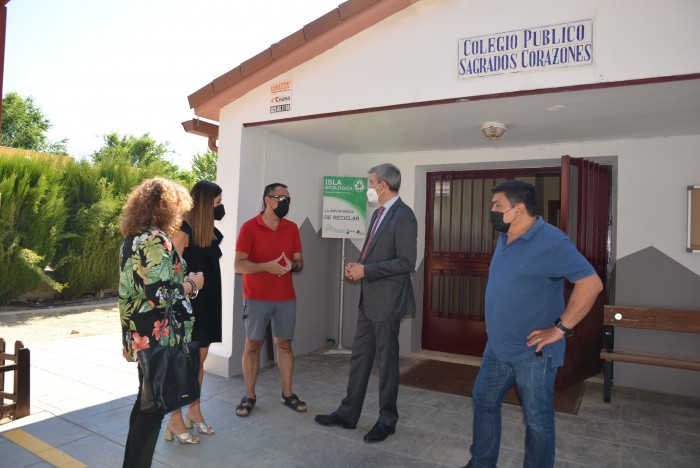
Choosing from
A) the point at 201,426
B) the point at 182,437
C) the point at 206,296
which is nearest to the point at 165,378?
the point at 206,296

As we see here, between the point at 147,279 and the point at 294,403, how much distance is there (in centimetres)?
240

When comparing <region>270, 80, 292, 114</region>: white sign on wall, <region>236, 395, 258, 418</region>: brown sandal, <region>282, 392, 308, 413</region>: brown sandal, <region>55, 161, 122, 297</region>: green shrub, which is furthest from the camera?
<region>55, 161, 122, 297</region>: green shrub

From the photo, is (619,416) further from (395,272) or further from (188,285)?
(188,285)

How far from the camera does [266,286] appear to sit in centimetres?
427

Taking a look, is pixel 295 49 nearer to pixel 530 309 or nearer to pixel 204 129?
pixel 204 129

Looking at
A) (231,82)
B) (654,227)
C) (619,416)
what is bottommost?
(619,416)

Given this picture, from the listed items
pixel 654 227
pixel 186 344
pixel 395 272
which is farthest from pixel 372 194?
pixel 654 227

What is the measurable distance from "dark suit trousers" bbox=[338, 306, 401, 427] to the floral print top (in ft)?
5.74

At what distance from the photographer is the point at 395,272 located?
3680mm

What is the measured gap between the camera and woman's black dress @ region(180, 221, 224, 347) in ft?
11.8

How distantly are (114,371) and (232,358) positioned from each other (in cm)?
130

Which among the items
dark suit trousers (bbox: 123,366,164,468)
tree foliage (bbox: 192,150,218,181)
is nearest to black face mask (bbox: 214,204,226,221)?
dark suit trousers (bbox: 123,366,164,468)

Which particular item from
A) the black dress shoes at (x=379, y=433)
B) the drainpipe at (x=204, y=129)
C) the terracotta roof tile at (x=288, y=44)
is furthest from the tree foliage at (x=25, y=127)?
the black dress shoes at (x=379, y=433)

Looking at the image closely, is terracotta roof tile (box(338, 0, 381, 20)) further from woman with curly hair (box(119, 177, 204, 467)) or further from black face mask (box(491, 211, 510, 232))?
woman with curly hair (box(119, 177, 204, 467))
